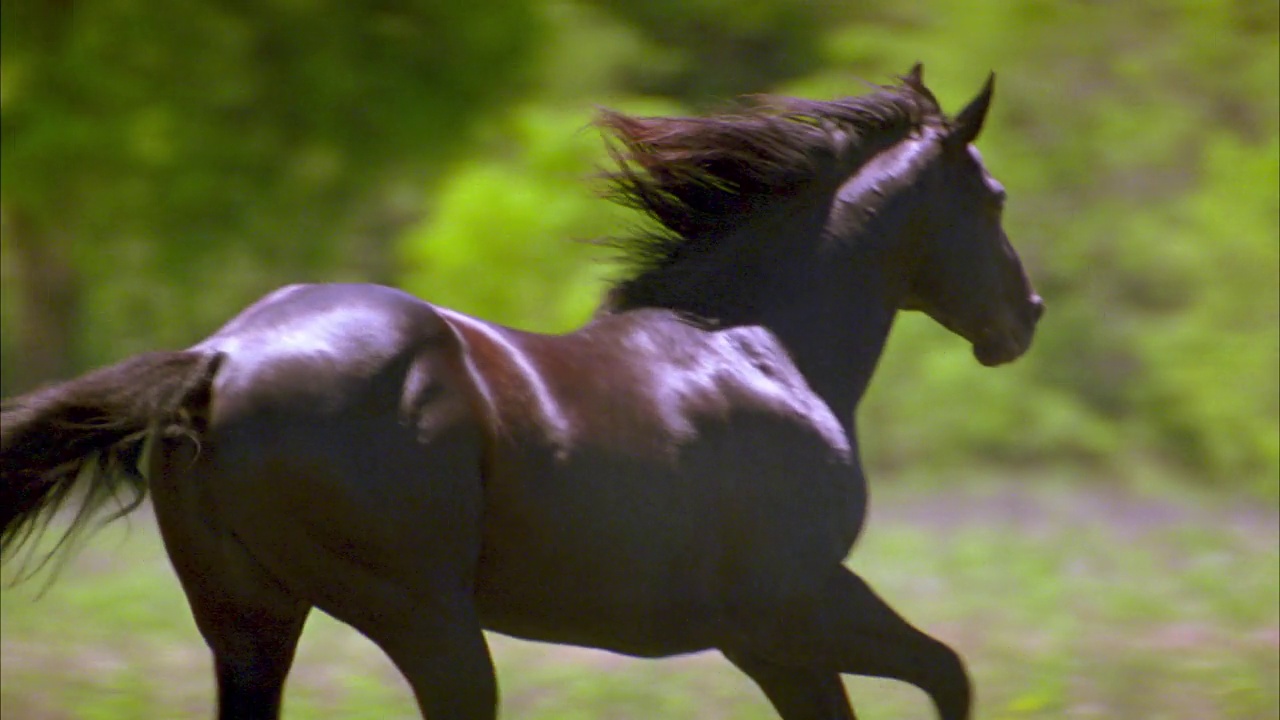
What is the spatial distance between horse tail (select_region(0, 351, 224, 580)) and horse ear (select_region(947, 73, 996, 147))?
86.5 inches

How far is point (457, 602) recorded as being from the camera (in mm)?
3268

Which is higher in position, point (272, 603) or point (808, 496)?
point (808, 496)

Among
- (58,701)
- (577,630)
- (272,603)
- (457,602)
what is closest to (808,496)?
(577,630)

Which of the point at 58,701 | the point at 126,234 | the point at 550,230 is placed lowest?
the point at 58,701

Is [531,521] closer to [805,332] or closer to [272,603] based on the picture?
[272,603]

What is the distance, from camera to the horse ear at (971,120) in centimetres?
435

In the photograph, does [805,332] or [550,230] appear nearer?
[805,332]

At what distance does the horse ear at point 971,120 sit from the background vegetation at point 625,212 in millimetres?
5422

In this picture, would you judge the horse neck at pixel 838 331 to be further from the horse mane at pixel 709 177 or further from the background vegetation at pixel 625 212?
the background vegetation at pixel 625 212

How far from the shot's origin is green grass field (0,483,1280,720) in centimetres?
582

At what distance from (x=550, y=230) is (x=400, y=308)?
800cm

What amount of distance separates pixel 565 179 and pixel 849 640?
761cm

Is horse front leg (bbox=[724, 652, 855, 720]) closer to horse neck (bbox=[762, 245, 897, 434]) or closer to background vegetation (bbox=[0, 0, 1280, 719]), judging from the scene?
horse neck (bbox=[762, 245, 897, 434])

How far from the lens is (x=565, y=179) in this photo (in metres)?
11.1
